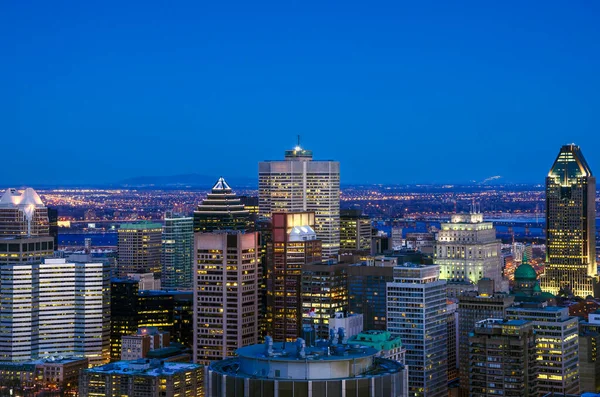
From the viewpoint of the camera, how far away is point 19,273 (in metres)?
127

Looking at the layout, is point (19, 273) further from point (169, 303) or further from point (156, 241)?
point (156, 241)

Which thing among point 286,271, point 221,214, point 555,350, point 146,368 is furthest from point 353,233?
point 555,350

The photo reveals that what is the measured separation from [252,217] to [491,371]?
257ft

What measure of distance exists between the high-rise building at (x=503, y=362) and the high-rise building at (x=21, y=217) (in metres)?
86.2

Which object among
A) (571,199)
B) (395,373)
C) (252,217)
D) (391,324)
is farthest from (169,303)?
(395,373)

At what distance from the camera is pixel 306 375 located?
28.5 meters

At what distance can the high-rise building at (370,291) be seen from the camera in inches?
4264

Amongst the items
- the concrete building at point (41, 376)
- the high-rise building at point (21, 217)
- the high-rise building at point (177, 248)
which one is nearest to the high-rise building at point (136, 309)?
the concrete building at point (41, 376)

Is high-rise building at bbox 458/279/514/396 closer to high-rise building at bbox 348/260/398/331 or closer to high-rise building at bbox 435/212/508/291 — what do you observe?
high-rise building at bbox 348/260/398/331

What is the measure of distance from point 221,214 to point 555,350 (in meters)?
71.1

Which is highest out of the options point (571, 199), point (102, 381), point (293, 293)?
point (571, 199)

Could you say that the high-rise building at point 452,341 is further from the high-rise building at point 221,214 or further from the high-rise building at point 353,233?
the high-rise building at point 353,233

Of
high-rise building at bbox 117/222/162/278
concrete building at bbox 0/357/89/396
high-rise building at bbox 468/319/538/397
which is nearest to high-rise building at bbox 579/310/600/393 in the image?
high-rise building at bbox 468/319/538/397

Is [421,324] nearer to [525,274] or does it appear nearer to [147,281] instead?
[525,274]
